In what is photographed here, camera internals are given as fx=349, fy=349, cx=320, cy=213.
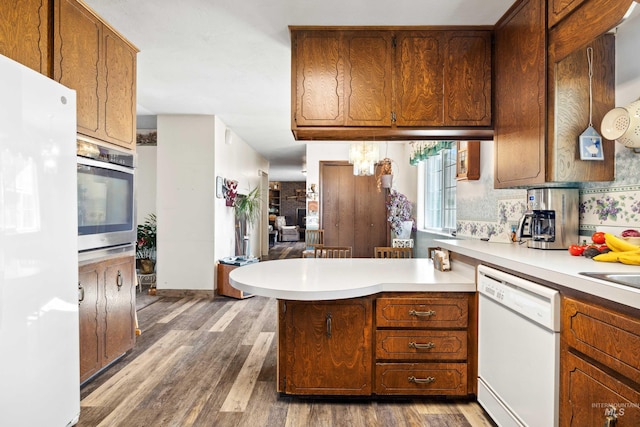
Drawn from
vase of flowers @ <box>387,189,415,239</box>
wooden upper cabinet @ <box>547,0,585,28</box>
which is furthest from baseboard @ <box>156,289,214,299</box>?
wooden upper cabinet @ <box>547,0,585,28</box>

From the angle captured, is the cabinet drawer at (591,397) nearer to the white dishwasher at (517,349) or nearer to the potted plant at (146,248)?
the white dishwasher at (517,349)

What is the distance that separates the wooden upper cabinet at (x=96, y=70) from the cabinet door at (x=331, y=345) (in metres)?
1.81

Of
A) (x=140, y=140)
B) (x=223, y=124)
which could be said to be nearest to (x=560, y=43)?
(x=223, y=124)

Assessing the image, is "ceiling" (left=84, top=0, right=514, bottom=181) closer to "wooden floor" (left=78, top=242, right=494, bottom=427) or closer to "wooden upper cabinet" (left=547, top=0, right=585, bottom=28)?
"wooden upper cabinet" (left=547, top=0, right=585, bottom=28)

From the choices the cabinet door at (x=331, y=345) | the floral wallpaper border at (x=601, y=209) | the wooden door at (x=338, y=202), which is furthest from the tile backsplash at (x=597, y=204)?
the wooden door at (x=338, y=202)

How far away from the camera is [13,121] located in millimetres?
1300

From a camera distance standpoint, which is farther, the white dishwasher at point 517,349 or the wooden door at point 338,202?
the wooden door at point 338,202

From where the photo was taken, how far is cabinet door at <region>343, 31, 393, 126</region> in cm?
238

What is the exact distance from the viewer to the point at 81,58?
7.26ft

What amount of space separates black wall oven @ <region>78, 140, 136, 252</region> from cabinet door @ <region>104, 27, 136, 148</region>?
154 mm

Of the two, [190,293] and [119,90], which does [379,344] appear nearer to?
[119,90]

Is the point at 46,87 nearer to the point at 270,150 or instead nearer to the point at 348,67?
the point at 348,67

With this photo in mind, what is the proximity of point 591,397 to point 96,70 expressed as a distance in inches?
124

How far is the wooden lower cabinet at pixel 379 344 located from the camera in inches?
80.7
